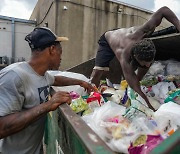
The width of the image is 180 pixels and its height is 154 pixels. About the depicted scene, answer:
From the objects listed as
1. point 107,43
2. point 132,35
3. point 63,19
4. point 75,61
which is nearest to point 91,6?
point 63,19

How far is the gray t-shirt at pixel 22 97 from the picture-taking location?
5.07 feet

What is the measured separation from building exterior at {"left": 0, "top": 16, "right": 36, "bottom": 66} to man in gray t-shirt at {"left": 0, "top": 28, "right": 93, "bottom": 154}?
876cm

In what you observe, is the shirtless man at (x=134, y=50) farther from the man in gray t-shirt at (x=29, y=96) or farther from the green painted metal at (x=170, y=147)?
the green painted metal at (x=170, y=147)

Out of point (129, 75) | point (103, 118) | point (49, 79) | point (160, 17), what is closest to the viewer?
point (103, 118)

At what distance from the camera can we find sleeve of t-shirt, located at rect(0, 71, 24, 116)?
5.02 feet

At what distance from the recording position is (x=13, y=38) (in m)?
10.5

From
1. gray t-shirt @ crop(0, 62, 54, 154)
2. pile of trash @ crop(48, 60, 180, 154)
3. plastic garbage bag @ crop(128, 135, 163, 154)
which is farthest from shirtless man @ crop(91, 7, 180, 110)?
plastic garbage bag @ crop(128, 135, 163, 154)

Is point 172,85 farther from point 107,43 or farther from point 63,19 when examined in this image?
point 63,19

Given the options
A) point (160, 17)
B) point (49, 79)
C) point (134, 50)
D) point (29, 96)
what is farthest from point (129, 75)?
point (29, 96)

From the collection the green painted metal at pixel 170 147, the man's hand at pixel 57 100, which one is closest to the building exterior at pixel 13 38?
the man's hand at pixel 57 100

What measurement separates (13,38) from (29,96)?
937 cm

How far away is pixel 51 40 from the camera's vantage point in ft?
5.99

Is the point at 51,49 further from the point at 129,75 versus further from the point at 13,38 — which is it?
the point at 13,38

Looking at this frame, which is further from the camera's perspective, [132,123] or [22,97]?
[22,97]
